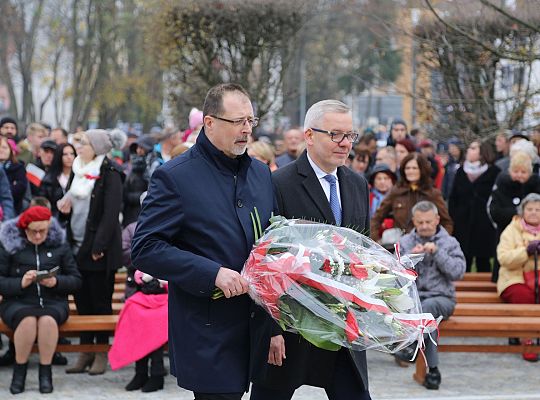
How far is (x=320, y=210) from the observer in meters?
5.38

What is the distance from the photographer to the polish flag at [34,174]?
1189cm

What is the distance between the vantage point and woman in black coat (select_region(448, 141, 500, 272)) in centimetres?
1245

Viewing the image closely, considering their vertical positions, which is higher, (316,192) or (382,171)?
(316,192)

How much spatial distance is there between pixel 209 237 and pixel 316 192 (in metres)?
0.89

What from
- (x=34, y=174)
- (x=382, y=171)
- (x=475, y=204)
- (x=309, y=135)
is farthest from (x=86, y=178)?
(x=475, y=204)

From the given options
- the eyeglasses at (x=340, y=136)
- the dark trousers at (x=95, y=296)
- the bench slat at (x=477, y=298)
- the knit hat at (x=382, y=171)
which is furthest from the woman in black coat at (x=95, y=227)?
the eyeglasses at (x=340, y=136)

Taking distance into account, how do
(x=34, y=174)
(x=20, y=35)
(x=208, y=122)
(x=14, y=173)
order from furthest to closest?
(x=20, y=35), (x=34, y=174), (x=14, y=173), (x=208, y=122)

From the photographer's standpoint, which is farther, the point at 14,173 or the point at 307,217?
the point at 14,173

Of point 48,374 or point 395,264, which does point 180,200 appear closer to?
point 395,264

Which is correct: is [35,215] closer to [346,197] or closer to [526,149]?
[346,197]

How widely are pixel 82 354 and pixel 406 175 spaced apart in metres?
3.38

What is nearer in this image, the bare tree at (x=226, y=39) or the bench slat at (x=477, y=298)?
the bench slat at (x=477, y=298)

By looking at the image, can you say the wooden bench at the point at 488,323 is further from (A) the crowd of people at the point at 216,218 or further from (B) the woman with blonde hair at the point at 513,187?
(B) the woman with blonde hair at the point at 513,187

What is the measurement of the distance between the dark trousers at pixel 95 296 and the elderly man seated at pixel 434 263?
2.55 m
